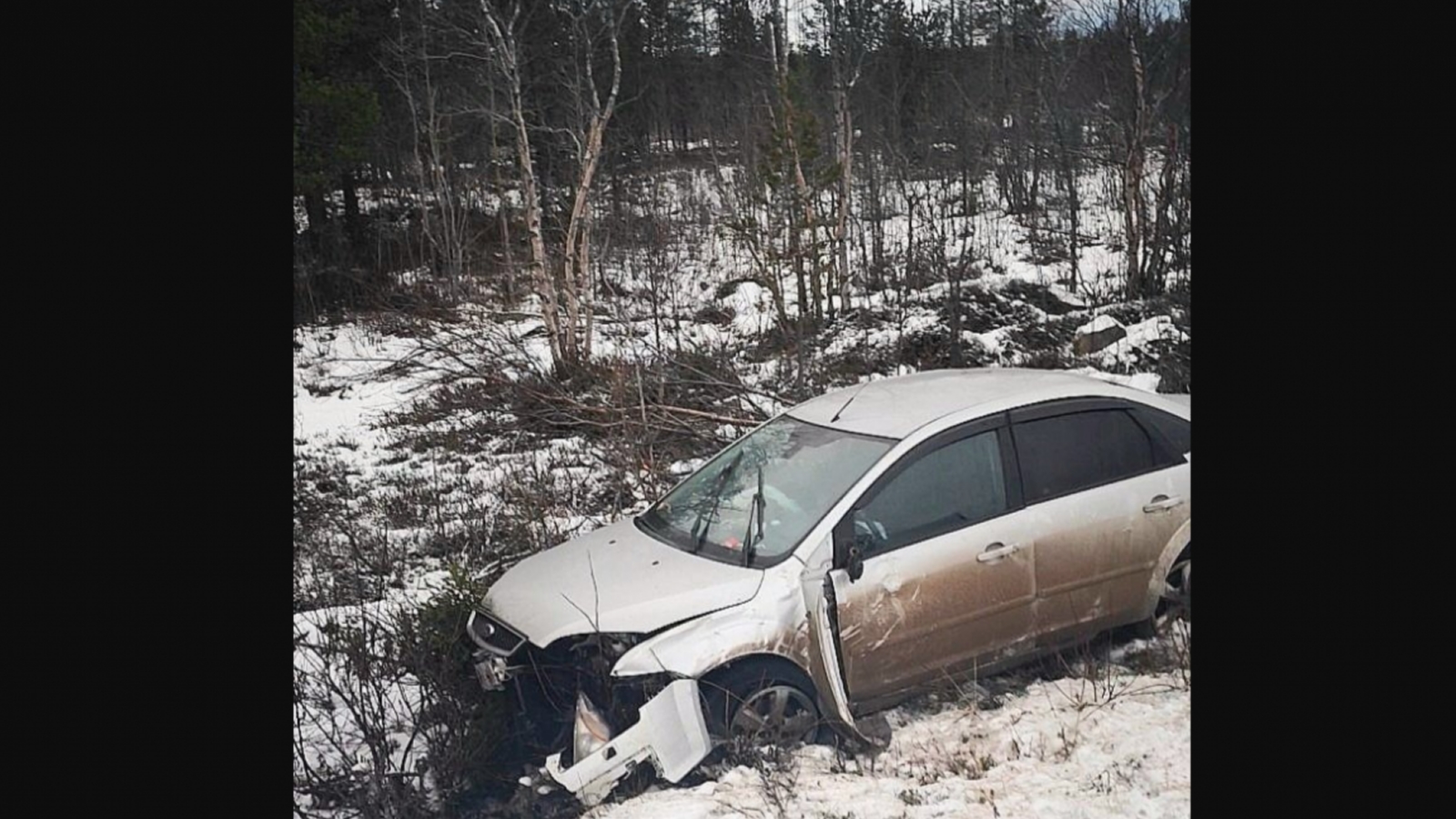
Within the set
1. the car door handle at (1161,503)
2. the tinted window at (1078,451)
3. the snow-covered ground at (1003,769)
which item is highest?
the tinted window at (1078,451)

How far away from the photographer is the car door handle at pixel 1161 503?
8.53 feet

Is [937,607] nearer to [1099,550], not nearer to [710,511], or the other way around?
[1099,550]

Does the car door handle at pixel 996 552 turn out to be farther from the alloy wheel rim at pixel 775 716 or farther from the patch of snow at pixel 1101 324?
the patch of snow at pixel 1101 324

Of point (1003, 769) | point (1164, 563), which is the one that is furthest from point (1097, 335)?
point (1003, 769)

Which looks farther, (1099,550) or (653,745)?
(1099,550)

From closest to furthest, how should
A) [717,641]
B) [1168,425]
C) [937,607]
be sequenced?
1. [717,641]
2. [937,607]
3. [1168,425]

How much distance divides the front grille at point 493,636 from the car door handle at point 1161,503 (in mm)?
1460

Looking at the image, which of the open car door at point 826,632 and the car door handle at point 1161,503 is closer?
the open car door at point 826,632

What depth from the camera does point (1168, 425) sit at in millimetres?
2664

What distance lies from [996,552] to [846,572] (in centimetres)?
36

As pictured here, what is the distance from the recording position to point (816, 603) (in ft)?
7.72

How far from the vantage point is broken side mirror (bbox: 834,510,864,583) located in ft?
7.76

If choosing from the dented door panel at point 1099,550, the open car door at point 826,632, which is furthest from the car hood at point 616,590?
the dented door panel at point 1099,550
